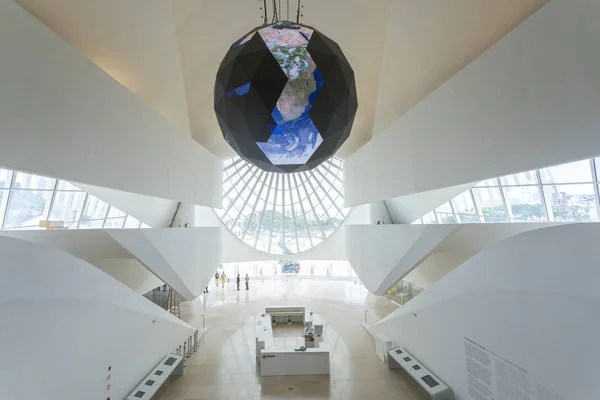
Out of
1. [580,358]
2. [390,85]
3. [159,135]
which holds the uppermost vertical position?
[390,85]

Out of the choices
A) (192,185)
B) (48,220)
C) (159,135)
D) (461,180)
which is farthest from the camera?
(192,185)

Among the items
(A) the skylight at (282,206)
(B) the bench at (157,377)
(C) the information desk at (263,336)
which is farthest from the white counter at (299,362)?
(A) the skylight at (282,206)

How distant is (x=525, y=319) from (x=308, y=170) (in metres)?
6.17

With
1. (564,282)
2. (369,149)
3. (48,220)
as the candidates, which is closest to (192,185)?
(48,220)

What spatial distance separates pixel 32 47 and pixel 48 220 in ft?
28.2

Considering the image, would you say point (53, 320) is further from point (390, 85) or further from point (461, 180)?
point (390, 85)

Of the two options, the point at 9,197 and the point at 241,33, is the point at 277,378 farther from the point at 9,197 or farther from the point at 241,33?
the point at 241,33

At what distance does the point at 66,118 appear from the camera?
597cm

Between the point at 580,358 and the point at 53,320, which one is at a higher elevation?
the point at 53,320

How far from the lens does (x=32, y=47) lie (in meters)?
5.13

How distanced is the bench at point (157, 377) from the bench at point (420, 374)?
7520 millimetres

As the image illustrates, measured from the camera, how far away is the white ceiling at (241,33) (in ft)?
23.2

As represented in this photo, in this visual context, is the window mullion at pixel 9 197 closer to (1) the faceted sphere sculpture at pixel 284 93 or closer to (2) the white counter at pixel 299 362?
(2) the white counter at pixel 299 362

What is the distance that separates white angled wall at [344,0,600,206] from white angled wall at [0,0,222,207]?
8.64 meters
